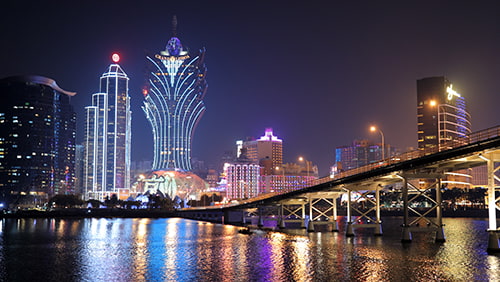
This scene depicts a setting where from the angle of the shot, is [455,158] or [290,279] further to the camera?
[455,158]

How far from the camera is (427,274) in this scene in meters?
→ 43.4

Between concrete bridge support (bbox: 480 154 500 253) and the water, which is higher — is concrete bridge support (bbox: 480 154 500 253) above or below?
above

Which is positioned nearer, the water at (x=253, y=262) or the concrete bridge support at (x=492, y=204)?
the water at (x=253, y=262)

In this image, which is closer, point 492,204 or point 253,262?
point 492,204

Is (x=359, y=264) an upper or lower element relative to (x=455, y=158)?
lower

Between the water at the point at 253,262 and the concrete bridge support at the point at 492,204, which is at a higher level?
the concrete bridge support at the point at 492,204

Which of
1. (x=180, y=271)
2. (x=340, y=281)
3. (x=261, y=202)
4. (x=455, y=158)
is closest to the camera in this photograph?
(x=340, y=281)

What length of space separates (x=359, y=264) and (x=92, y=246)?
40.8 meters

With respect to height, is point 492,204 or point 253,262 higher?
point 492,204

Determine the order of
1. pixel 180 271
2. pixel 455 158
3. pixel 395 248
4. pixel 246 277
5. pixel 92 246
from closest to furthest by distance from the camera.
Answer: pixel 246 277 < pixel 180 271 < pixel 455 158 < pixel 395 248 < pixel 92 246

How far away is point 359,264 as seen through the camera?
49812 mm

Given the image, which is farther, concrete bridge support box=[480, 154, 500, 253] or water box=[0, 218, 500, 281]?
concrete bridge support box=[480, 154, 500, 253]

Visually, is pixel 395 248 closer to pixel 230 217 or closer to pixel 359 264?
pixel 359 264

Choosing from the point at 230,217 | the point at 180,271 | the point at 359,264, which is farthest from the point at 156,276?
the point at 230,217
